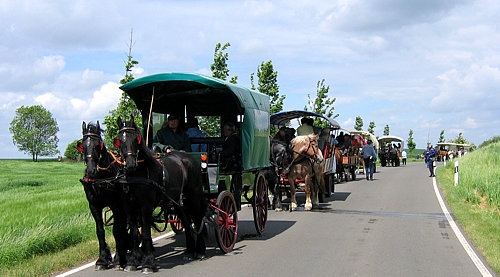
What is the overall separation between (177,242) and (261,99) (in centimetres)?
354

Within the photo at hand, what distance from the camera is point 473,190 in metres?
19.7

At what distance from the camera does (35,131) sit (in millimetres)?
101562

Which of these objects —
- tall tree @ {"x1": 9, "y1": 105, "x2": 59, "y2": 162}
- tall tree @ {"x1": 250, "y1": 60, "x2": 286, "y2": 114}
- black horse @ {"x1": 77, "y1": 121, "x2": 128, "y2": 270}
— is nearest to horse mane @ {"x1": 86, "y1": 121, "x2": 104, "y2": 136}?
black horse @ {"x1": 77, "y1": 121, "x2": 128, "y2": 270}

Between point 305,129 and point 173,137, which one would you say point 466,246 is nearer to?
point 173,137

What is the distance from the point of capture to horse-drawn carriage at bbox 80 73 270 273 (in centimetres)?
814

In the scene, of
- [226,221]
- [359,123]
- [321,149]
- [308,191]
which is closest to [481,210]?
[308,191]

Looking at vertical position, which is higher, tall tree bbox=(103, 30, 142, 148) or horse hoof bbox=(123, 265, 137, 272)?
tall tree bbox=(103, 30, 142, 148)

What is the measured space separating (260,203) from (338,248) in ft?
7.16

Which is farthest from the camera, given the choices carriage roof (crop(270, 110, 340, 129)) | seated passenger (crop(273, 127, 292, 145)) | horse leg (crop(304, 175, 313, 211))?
carriage roof (crop(270, 110, 340, 129))

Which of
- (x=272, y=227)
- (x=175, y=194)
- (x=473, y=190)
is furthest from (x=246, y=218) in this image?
(x=473, y=190)

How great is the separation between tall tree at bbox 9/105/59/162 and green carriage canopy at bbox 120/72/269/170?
9512 cm

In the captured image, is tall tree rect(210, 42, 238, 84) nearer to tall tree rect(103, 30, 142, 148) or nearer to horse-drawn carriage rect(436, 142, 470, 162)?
tall tree rect(103, 30, 142, 148)

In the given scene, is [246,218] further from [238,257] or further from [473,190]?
[473,190]

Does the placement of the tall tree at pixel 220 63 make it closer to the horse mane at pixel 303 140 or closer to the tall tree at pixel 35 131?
the horse mane at pixel 303 140
